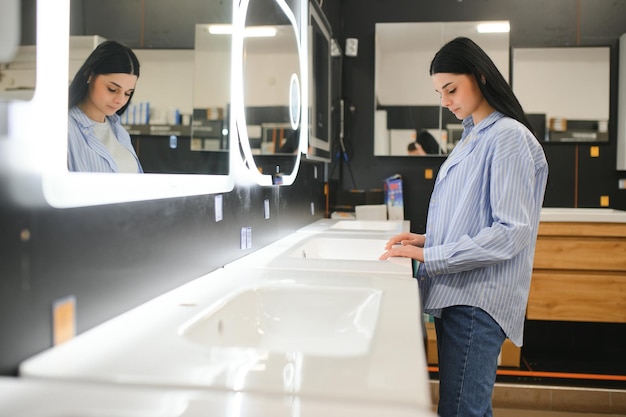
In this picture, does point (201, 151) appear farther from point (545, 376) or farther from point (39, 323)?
point (545, 376)

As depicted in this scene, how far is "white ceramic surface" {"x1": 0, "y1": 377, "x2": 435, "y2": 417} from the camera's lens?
66 cm

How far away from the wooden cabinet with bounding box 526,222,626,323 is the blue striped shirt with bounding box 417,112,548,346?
2.12 metres

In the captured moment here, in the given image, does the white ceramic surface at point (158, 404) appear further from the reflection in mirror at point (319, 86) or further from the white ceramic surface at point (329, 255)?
the reflection in mirror at point (319, 86)

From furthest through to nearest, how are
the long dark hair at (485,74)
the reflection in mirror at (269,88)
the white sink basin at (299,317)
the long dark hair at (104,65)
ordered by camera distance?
1. the reflection in mirror at (269,88)
2. the long dark hair at (485,74)
3. the white sink basin at (299,317)
4. the long dark hair at (104,65)

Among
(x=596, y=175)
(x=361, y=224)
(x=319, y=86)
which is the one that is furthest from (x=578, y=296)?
(x=319, y=86)

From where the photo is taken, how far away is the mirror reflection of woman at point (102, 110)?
0.95 metres

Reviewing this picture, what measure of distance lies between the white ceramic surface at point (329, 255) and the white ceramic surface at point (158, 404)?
93 centimetres

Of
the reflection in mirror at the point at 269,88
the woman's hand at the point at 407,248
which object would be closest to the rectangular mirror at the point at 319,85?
the reflection in mirror at the point at 269,88

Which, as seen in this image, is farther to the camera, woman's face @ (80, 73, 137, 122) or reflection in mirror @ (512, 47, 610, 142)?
reflection in mirror @ (512, 47, 610, 142)

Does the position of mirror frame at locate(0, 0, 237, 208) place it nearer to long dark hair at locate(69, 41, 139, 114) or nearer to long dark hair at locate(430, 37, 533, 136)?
long dark hair at locate(69, 41, 139, 114)

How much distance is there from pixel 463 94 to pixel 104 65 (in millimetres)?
1133

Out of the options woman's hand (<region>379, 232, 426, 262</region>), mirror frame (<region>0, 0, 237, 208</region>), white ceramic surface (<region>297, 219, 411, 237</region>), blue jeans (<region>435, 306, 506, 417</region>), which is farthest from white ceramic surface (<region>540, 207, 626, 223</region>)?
mirror frame (<region>0, 0, 237, 208</region>)

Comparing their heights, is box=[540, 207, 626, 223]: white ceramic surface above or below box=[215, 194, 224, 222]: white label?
below

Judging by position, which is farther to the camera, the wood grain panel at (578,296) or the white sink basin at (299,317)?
the wood grain panel at (578,296)
